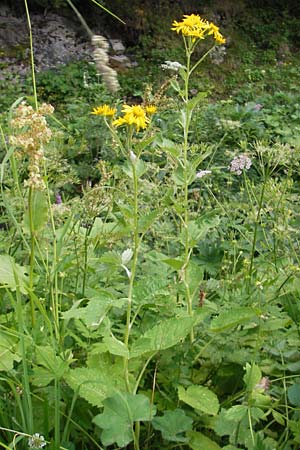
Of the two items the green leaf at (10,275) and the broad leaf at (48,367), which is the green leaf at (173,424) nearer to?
the broad leaf at (48,367)

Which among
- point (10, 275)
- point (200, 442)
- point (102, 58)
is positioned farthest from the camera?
point (10, 275)

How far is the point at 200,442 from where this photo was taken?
43.4 inches

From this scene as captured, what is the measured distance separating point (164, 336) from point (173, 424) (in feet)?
0.49

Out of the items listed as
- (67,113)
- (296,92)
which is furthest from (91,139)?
(296,92)

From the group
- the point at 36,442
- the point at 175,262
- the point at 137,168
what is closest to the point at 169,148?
the point at 137,168

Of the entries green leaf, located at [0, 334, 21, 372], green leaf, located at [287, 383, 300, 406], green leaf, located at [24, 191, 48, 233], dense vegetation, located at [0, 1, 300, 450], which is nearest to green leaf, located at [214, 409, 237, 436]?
dense vegetation, located at [0, 1, 300, 450]

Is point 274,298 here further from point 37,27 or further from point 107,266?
point 37,27

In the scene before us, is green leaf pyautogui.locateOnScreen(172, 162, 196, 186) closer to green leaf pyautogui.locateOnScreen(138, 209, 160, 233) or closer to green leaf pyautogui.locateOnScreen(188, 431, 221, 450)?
green leaf pyautogui.locateOnScreen(138, 209, 160, 233)

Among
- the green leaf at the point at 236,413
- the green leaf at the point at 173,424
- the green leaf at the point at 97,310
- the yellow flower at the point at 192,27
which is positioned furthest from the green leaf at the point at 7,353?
the yellow flower at the point at 192,27

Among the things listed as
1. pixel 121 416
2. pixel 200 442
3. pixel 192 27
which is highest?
pixel 192 27

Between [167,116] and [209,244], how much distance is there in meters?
3.11

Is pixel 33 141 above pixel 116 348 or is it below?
above

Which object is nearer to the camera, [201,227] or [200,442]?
[200,442]

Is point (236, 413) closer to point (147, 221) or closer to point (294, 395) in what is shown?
point (294, 395)
